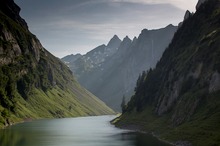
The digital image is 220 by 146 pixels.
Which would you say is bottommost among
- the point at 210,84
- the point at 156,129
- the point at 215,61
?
the point at 156,129

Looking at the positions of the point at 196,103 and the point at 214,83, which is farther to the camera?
the point at 196,103

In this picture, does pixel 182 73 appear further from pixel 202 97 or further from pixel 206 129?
pixel 206 129

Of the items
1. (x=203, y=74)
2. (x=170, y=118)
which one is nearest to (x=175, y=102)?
(x=170, y=118)

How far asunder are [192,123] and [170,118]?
4407cm

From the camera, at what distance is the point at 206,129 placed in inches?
4609

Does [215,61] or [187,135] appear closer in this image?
[187,135]

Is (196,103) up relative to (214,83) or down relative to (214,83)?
down

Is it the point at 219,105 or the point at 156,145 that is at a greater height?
the point at 219,105

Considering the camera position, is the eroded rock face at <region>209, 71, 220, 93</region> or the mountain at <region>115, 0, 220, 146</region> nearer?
the mountain at <region>115, 0, 220, 146</region>

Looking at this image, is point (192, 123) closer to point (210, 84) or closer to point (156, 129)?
point (210, 84)

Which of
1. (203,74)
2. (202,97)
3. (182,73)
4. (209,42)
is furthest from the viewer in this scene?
(182,73)

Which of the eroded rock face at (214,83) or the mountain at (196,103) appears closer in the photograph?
the mountain at (196,103)

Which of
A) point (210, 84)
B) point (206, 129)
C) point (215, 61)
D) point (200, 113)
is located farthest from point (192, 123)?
point (215, 61)

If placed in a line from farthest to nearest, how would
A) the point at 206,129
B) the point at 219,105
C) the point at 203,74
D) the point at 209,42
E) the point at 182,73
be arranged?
1. the point at 182,73
2. the point at 209,42
3. the point at 203,74
4. the point at 219,105
5. the point at 206,129
